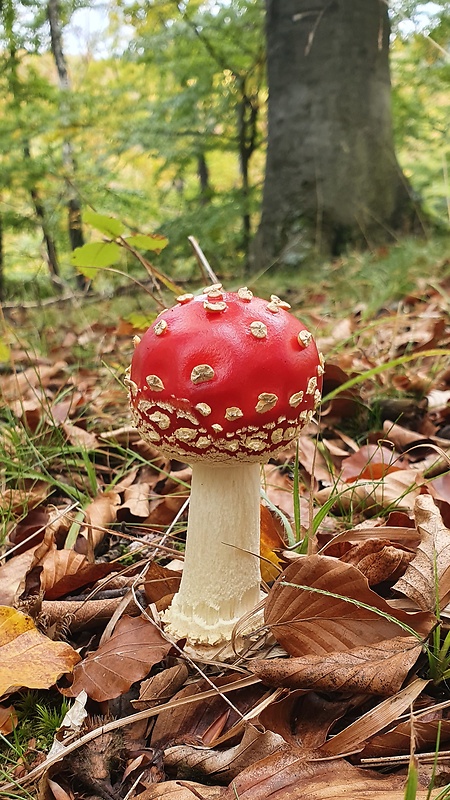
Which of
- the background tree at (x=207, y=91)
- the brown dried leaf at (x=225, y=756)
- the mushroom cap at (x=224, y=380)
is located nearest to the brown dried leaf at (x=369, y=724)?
the brown dried leaf at (x=225, y=756)

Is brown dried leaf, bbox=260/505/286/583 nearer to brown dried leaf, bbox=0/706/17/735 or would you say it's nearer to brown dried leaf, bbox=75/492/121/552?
brown dried leaf, bbox=75/492/121/552

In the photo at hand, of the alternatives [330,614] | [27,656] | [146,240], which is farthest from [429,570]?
[146,240]

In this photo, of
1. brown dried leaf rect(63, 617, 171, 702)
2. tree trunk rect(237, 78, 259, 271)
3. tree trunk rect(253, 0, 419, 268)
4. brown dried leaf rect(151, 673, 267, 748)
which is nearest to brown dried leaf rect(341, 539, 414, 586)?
brown dried leaf rect(151, 673, 267, 748)

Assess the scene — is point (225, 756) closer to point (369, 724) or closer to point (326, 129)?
point (369, 724)

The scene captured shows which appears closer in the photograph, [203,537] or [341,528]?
[203,537]

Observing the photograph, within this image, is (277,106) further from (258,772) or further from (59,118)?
(258,772)

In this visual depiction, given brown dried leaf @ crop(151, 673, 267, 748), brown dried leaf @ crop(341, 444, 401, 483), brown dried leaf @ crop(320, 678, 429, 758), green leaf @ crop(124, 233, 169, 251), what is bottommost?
brown dried leaf @ crop(151, 673, 267, 748)

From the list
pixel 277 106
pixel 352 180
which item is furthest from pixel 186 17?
pixel 352 180
